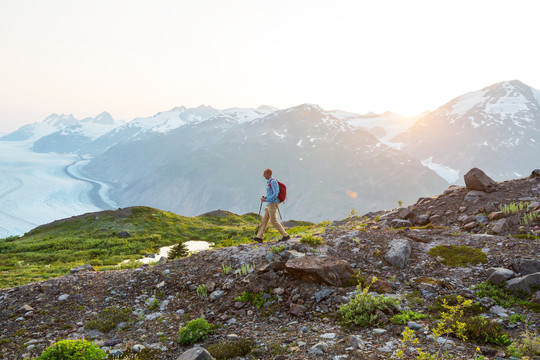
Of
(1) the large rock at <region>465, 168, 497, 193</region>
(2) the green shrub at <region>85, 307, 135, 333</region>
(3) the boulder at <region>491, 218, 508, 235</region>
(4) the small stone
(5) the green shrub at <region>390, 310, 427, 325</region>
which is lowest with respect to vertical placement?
(2) the green shrub at <region>85, 307, 135, 333</region>

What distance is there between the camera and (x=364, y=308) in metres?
8.54

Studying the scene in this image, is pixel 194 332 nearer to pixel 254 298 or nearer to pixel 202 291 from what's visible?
pixel 254 298

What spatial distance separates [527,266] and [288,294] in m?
8.14

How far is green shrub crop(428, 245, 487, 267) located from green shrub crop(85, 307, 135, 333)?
39.7 feet

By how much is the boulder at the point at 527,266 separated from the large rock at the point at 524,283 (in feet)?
2.45

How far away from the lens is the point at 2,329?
31.4 ft

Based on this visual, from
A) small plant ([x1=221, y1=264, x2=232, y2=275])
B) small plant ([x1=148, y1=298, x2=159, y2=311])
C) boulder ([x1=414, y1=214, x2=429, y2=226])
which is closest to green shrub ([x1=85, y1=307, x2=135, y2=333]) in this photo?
small plant ([x1=148, y1=298, x2=159, y2=311])

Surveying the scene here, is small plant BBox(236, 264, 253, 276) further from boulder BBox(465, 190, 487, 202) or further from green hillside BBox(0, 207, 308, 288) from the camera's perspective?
boulder BBox(465, 190, 487, 202)

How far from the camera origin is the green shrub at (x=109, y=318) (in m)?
9.75

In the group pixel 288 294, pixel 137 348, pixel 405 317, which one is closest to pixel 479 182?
pixel 405 317

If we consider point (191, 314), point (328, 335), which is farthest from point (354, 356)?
point (191, 314)

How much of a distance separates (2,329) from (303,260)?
10.5 metres

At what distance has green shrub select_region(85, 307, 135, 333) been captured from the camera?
975cm

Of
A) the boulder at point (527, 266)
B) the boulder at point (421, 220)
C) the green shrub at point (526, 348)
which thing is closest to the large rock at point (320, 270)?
the green shrub at point (526, 348)
